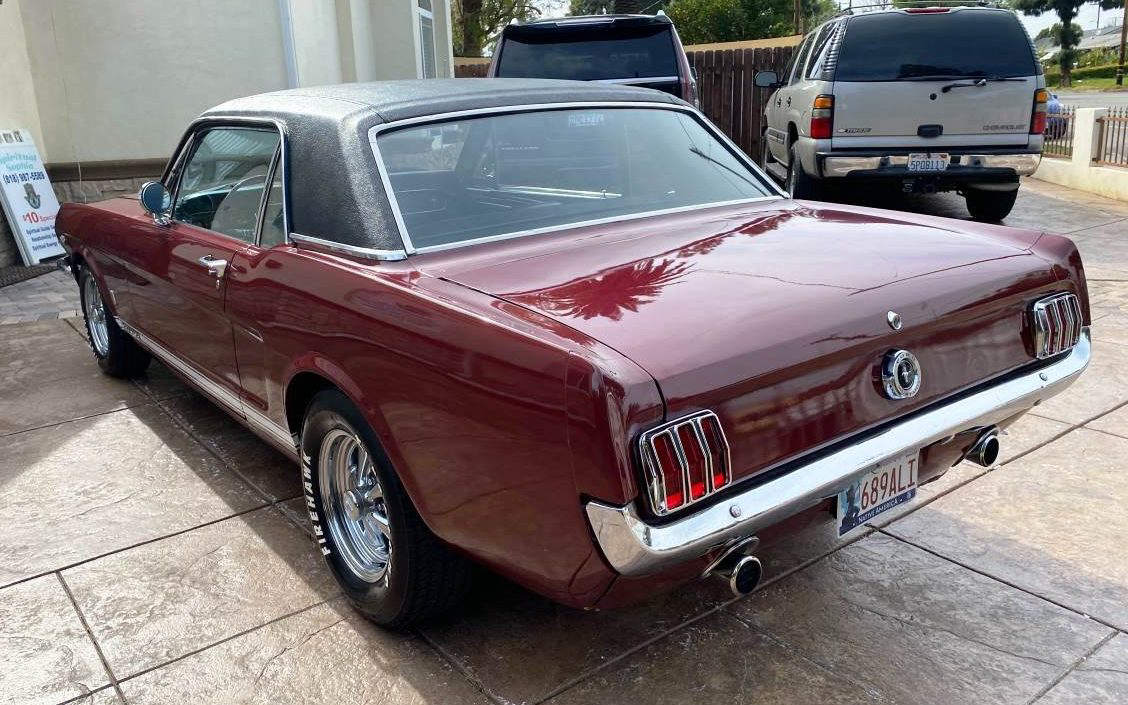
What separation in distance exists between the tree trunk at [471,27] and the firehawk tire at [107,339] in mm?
24420

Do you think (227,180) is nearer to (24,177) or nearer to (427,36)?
(24,177)

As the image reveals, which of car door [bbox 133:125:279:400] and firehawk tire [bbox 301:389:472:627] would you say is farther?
car door [bbox 133:125:279:400]

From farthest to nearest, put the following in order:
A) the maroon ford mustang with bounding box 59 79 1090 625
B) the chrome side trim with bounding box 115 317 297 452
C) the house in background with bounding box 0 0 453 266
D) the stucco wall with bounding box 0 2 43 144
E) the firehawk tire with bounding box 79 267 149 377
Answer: the house in background with bounding box 0 0 453 266 → the stucco wall with bounding box 0 2 43 144 → the firehawk tire with bounding box 79 267 149 377 → the chrome side trim with bounding box 115 317 297 452 → the maroon ford mustang with bounding box 59 79 1090 625

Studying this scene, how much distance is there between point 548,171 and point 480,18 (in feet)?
90.7

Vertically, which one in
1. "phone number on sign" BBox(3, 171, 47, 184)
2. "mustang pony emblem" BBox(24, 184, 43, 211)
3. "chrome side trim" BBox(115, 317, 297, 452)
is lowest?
"chrome side trim" BBox(115, 317, 297, 452)

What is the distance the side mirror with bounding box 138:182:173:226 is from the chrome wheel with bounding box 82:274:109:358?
152cm

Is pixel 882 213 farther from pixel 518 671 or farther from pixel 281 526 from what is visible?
pixel 281 526

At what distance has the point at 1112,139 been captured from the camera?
11.1 meters

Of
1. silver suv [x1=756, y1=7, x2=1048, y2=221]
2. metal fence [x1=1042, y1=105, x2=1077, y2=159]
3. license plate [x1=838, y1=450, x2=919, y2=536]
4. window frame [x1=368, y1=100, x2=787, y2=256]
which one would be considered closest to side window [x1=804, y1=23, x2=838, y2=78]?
silver suv [x1=756, y1=7, x2=1048, y2=221]

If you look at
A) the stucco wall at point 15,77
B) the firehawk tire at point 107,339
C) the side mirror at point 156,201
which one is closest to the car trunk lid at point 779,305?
the side mirror at point 156,201

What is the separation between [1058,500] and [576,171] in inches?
87.9

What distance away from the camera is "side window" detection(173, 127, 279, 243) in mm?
3658

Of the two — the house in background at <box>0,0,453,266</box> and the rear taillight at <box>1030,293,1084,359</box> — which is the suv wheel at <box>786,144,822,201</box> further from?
the rear taillight at <box>1030,293,1084,359</box>

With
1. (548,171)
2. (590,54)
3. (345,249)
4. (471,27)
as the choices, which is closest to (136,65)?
(590,54)
